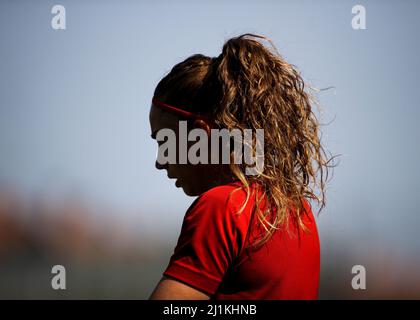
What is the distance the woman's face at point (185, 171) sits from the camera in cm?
232

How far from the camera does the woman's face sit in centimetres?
232

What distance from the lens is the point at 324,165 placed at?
102 inches

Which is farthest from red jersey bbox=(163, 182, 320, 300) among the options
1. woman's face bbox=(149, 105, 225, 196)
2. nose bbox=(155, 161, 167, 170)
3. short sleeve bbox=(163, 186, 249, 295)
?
nose bbox=(155, 161, 167, 170)

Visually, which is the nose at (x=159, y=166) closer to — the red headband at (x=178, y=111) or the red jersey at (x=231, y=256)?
the red headband at (x=178, y=111)

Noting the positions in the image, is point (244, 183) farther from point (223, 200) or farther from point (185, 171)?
point (185, 171)

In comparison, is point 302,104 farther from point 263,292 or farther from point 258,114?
point 263,292

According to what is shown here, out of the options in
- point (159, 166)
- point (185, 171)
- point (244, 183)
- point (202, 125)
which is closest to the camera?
point (244, 183)

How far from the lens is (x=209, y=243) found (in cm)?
194

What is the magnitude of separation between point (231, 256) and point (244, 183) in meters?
0.27

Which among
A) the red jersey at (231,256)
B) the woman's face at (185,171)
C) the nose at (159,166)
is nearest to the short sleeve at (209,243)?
the red jersey at (231,256)

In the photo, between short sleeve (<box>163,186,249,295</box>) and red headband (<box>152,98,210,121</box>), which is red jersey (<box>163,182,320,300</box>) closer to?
short sleeve (<box>163,186,249,295</box>)

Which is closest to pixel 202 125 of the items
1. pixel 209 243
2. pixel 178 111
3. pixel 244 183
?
pixel 178 111
